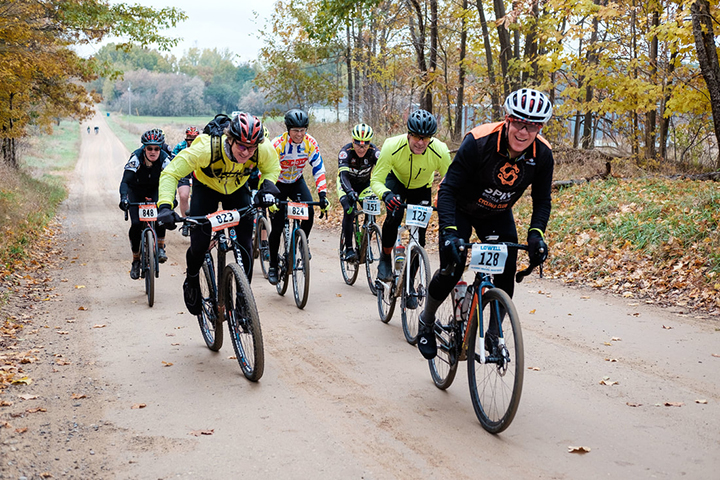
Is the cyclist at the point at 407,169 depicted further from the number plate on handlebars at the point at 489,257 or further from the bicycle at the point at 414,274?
the number plate on handlebars at the point at 489,257

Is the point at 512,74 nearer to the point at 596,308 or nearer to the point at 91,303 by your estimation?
the point at 596,308

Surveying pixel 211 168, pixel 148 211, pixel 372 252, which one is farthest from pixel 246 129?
pixel 148 211

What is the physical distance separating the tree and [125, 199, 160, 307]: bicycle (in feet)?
25.7

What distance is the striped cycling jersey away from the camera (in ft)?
29.9

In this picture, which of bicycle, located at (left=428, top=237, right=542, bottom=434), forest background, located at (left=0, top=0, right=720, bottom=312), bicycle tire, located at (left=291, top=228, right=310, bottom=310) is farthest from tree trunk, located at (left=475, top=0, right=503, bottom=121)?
bicycle, located at (left=428, top=237, right=542, bottom=434)

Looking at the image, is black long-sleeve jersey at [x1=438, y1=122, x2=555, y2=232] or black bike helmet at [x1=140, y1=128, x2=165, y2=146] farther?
black bike helmet at [x1=140, y1=128, x2=165, y2=146]

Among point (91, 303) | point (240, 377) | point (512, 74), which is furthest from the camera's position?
point (512, 74)

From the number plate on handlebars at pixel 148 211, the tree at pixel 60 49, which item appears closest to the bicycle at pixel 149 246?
the number plate on handlebars at pixel 148 211

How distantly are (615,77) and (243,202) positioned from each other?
37.3 feet

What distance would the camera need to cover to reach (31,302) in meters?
8.91

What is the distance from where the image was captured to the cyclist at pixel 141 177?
949 centimetres

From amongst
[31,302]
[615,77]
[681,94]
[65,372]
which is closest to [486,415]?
[65,372]

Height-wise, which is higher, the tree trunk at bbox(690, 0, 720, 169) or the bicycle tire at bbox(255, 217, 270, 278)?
the tree trunk at bbox(690, 0, 720, 169)

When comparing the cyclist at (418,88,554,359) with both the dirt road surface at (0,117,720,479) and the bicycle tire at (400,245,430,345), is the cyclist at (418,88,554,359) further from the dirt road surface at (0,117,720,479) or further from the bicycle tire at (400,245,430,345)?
the bicycle tire at (400,245,430,345)
